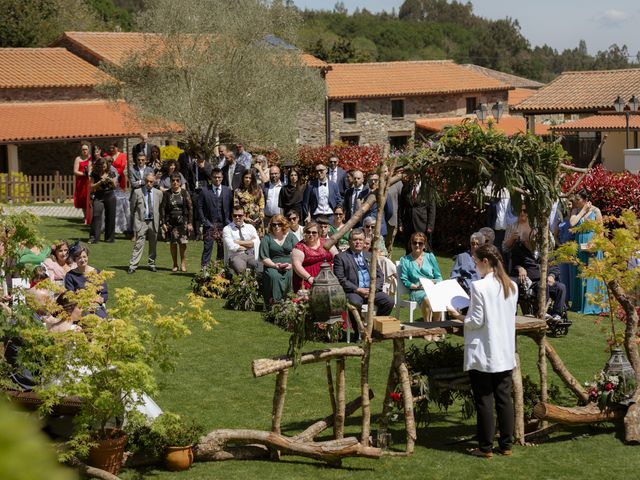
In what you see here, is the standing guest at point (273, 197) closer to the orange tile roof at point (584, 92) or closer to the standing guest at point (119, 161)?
the standing guest at point (119, 161)

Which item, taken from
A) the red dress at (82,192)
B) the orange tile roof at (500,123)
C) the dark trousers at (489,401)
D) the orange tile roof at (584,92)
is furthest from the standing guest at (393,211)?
the orange tile roof at (500,123)

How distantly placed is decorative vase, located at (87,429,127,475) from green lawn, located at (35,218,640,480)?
0.20 m

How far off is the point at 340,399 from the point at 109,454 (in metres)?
1.88

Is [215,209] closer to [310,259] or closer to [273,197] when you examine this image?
[273,197]

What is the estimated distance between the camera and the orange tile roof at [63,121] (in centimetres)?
3725

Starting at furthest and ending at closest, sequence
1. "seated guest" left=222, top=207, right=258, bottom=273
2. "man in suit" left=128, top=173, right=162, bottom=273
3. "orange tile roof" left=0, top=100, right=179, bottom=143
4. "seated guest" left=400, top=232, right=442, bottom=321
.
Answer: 1. "orange tile roof" left=0, top=100, right=179, bottom=143
2. "man in suit" left=128, top=173, right=162, bottom=273
3. "seated guest" left=222, top=207, right=258, bottom=273
4. "seated guest" left=400, top=232, right=442, bottom=321

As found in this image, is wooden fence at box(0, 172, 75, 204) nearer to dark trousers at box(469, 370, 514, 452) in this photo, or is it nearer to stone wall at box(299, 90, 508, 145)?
dark trousers at box(469, 370, 514, 452)

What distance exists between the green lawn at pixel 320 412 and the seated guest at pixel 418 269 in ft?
3.07

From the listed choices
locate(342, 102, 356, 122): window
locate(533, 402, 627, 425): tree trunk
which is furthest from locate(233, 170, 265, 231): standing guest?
locate(342, 102, 356, 122): window

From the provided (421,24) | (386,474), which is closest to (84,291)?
(386,474)

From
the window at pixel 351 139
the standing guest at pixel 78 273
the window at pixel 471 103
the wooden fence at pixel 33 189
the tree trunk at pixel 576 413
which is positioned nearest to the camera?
the tree trunk at pixel 576 413

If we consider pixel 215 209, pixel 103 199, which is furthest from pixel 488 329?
pixel 103 199

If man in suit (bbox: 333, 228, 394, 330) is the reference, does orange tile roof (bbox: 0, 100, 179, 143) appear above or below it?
above

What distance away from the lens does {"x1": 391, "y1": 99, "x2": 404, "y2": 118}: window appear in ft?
197
